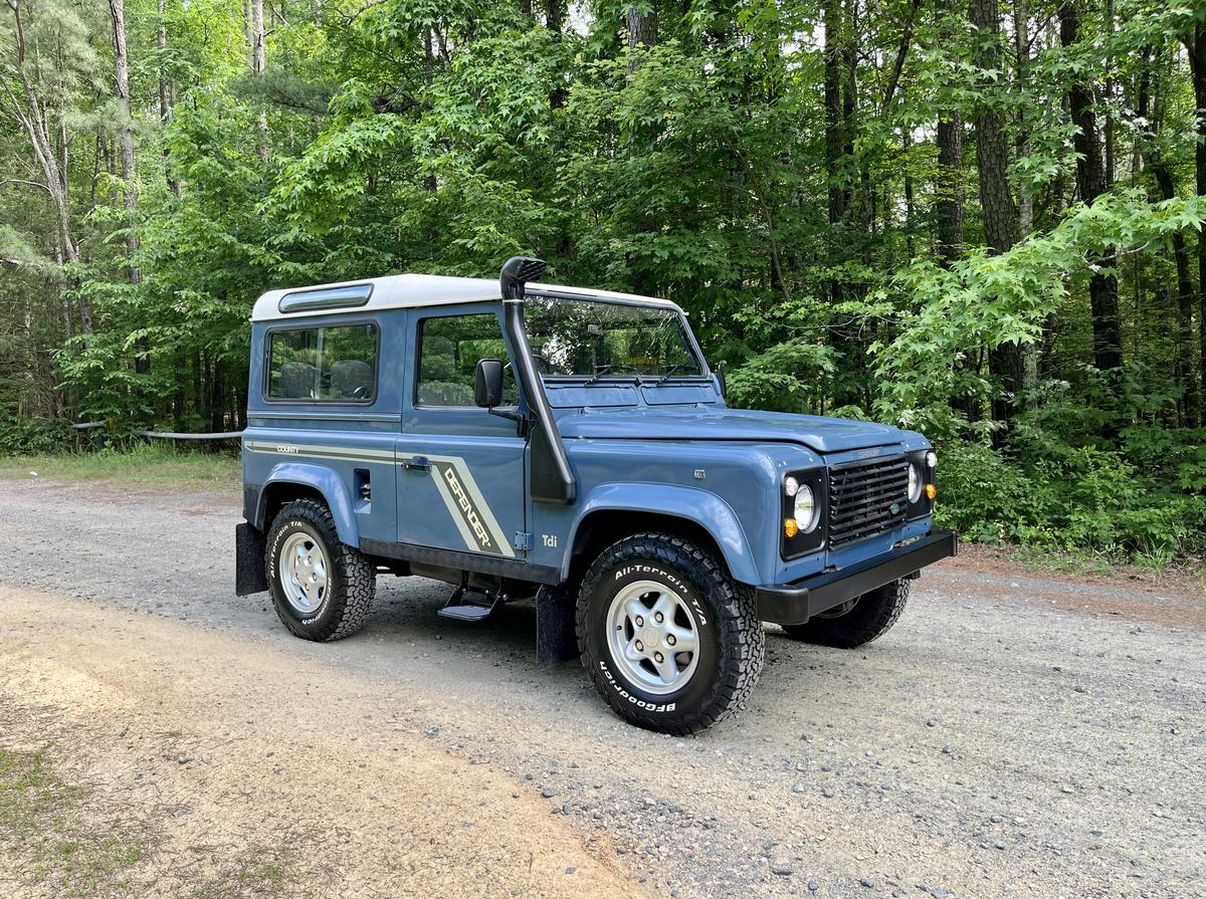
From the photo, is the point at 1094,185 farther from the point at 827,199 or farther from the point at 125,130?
the point at 125,130

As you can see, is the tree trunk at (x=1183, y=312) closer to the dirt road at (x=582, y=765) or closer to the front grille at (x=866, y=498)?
the dirt road at (x=582, y=765)

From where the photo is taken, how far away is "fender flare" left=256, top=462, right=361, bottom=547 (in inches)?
198

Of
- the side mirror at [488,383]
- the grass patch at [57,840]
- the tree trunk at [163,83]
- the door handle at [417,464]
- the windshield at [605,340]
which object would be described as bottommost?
the grass patch at [57,840]

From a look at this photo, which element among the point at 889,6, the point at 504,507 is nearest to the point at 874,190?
the point at 889,6

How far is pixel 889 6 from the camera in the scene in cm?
1055

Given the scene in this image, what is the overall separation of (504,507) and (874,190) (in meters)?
9.64

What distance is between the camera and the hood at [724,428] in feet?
12.1

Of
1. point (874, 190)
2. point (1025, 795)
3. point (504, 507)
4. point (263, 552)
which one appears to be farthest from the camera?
point (874, 190)

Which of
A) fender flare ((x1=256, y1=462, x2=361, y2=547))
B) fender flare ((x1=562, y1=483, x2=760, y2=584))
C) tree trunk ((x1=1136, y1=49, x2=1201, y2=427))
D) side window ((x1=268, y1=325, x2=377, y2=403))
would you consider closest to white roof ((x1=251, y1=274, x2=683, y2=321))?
side window ((x1=268, y1=325, x2=377, y2=403))

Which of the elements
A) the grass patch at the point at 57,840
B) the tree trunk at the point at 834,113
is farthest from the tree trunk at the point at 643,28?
the grass patch at the point at 57,840

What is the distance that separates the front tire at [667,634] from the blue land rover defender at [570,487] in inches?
0.4

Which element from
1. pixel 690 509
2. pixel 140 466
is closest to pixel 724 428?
pixel 690 509

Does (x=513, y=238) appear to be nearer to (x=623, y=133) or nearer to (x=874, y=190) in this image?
(x=623, y=133)

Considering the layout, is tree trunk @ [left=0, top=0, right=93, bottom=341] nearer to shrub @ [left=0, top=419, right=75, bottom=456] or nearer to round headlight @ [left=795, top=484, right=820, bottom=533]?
shrub @ [left=0, top=419, right=75, bottom=456]
